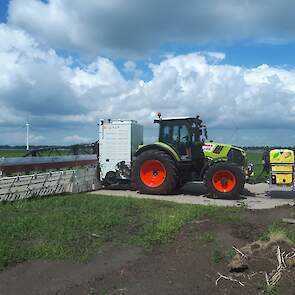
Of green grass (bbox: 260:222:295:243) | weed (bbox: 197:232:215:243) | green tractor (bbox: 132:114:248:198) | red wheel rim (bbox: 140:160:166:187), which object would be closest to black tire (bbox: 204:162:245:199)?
green tractor (bbox: 132:114:248:198)

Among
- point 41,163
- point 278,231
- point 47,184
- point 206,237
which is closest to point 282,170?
point 278,231

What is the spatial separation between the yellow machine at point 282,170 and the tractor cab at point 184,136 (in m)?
2.49

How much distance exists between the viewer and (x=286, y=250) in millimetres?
7668

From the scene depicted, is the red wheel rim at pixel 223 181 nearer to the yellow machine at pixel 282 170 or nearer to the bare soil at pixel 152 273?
the yellow machine at pixel 282 170

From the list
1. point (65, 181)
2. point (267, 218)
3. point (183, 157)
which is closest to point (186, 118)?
point (183, 157)

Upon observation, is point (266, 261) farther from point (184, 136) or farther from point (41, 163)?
point (41, 163)

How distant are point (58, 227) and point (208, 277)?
12.0 ft

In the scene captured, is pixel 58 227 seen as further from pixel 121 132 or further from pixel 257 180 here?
pixel 257 180

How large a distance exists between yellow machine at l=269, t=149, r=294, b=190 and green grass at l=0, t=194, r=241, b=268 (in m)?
3.53

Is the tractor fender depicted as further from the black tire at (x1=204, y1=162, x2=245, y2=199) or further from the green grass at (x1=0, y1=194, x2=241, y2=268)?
the green grass at (x1=0, y1=194, x2=241, y2=268)

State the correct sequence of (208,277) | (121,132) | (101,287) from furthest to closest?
1. (121,132)
2. (208,277)
3. (101,287)

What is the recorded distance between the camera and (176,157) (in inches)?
635

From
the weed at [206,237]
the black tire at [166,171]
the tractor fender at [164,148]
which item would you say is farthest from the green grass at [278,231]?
the tractor fender at [164,148]

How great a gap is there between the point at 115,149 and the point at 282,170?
20.5 feet
